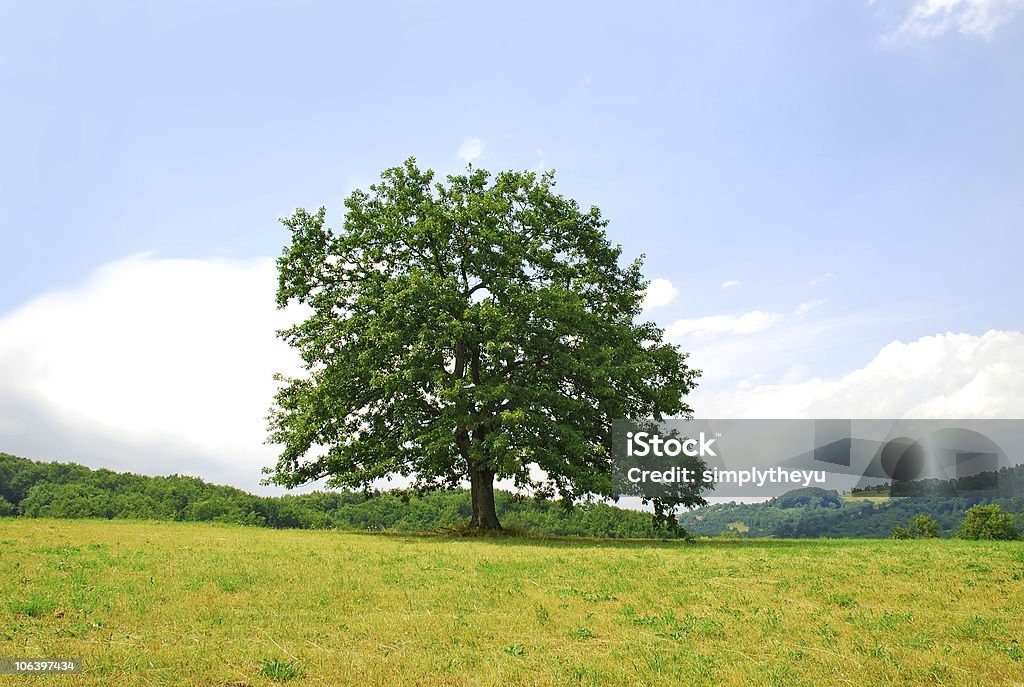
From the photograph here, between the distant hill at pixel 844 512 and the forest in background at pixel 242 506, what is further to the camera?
the distant hill at pixel 844 512

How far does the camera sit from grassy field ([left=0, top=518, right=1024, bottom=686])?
11000 millimetres

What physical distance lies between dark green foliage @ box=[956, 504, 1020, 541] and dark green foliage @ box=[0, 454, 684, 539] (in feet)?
134

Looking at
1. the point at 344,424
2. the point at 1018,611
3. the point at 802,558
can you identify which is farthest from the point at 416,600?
the point at 344,424

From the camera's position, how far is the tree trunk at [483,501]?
37.2 m

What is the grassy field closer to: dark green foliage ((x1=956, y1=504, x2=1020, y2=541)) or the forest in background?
the forest in background

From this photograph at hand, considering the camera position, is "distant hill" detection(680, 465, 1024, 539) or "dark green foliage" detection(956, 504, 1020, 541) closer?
"dark green foliage" detection(956, 504, 1020, 541)

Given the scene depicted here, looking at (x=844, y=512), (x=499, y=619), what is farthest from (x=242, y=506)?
(x=844, y=512)

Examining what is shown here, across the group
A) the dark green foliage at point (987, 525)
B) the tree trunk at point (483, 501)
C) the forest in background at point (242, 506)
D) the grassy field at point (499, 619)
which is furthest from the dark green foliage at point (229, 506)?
the dark green foliage at point (987, 525)

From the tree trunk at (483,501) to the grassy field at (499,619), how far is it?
14.6 m

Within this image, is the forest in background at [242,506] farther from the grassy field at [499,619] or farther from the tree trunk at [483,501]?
the grassy field at [499,619]

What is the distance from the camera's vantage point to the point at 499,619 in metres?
13.9

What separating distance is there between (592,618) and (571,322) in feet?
70.0

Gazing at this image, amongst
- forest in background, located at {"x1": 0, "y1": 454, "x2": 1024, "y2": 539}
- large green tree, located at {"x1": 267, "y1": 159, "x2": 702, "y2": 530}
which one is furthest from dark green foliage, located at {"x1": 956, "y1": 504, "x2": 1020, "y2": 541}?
large green tree, located at {"x1": 267, "y1": 159, "x2": 702, "y2": 530}

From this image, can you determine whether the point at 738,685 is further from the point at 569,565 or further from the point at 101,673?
the point at 569,565
